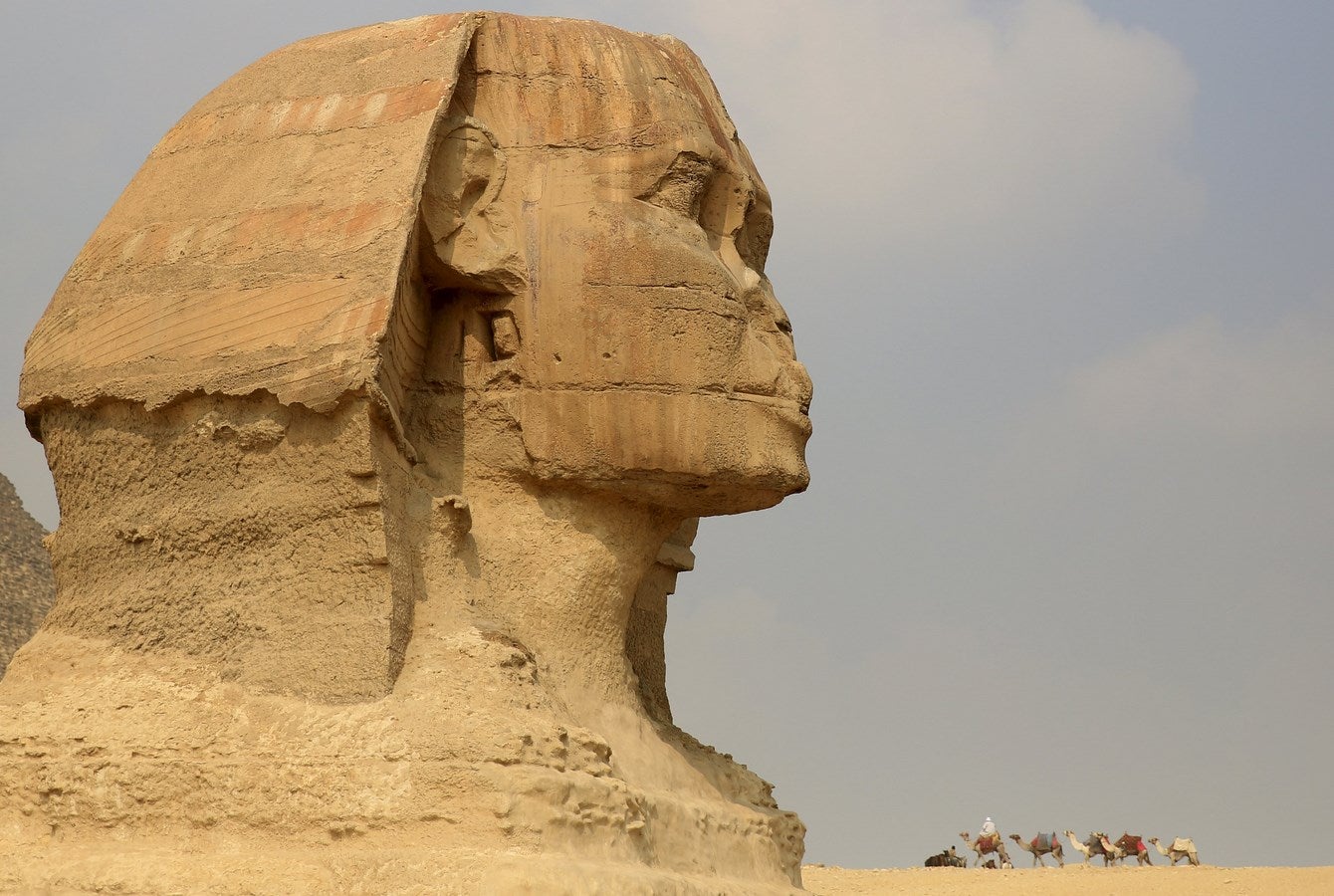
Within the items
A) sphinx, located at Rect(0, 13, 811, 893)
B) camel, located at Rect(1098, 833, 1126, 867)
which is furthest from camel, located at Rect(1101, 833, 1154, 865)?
sphinx, located at Rect(0, 13, 811, 893)

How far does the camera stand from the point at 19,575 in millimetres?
46062

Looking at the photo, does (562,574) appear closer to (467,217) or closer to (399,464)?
(399,464)

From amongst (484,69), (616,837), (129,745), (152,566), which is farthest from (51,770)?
(484,69)

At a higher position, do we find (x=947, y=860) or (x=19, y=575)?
(x=19, y=575)

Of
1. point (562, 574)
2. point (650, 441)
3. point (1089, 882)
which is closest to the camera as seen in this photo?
point (650, 441)

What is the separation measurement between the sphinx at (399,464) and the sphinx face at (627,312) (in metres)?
0.01

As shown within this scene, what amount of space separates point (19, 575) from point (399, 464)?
1662 inches

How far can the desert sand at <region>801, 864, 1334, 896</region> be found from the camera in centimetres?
1889

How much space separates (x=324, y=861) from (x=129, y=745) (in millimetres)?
809

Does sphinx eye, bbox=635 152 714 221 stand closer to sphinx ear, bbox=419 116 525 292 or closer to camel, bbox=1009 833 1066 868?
sphinx ear, bbox=419 116 525 292

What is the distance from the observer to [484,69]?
23.0ft

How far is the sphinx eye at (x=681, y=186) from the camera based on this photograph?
273 inches

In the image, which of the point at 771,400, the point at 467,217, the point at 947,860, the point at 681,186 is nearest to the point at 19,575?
the point at 947,860

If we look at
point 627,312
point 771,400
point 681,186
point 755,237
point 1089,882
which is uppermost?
point 1089,882
